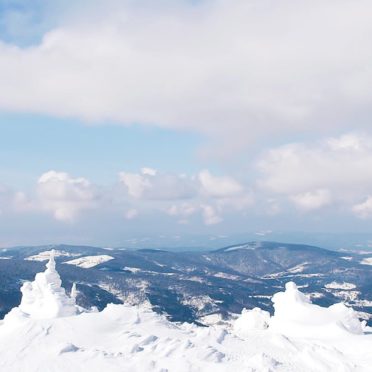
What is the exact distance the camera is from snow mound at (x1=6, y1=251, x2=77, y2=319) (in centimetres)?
14288

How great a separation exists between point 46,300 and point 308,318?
266 ft

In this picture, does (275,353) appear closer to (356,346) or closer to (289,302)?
(356,346)

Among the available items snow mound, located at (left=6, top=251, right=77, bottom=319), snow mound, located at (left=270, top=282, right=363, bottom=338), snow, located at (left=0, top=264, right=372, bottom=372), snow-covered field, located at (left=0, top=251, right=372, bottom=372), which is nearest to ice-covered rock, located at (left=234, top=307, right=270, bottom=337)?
snow-covered field, located at (left=0, top=251, right=372, bottom=372)

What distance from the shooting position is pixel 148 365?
101 meters

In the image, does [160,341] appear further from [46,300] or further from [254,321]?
[254,321]

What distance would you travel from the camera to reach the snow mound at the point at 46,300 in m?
143

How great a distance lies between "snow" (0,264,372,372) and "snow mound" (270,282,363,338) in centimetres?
28

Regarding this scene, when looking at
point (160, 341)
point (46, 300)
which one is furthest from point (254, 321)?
point (46, 300)

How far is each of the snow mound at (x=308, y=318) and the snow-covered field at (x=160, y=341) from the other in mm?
293

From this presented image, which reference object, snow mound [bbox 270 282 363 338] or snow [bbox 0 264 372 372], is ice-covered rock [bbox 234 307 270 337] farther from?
snow [bbox 0 264 372 372]

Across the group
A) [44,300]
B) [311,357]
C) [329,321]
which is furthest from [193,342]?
[44,300]

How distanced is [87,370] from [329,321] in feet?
243

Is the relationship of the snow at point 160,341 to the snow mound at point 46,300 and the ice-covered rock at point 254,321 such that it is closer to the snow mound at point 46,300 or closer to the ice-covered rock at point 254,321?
the snow mound at point 46,300

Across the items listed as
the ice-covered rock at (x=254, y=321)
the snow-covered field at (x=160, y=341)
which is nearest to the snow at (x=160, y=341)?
the snow-covered field at (x=160, y=341)
